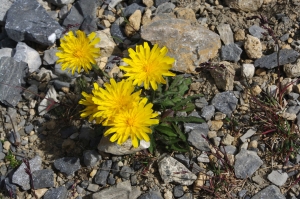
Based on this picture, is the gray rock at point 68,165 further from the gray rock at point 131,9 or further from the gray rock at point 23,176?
the gray rock at point 131,9

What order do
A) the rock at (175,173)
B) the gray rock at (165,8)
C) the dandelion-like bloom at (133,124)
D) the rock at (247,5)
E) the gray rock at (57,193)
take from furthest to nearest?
the gray rock at (165,8) → the rock at (247,5) → the gray rock at (57,193) → the rock at (175,173) → the dandelion-like bloom at (133,124)

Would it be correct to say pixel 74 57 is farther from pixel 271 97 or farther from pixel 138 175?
pixel 271 97

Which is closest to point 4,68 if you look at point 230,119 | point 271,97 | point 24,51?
point 24,51

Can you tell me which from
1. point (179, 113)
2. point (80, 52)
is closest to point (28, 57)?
point (80, 52)

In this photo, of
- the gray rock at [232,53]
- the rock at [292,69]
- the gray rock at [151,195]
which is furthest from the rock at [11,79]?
the rock at [292,69]

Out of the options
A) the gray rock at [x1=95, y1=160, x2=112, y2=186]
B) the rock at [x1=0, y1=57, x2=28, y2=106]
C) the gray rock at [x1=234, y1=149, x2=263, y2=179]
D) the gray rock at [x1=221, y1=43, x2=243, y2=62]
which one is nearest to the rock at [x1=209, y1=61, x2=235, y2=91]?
Answer: the gray rock at [x1=221, y1=43, x2=243, y2=62]

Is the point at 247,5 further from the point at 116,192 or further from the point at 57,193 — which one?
the point at 57,193
